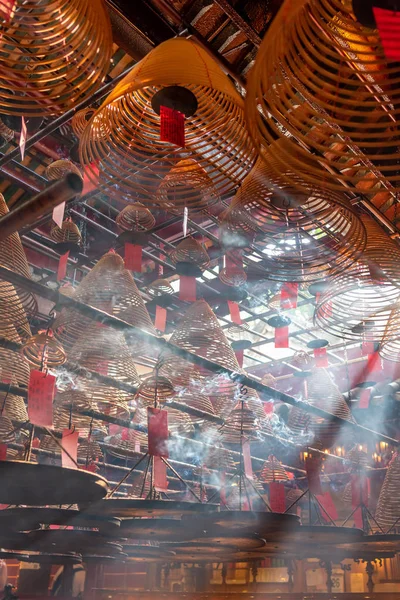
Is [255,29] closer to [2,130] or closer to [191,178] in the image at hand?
[191,178]

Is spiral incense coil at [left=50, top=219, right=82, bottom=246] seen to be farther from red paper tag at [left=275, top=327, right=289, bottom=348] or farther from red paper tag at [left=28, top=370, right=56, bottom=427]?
red paper tag at [left=28, top=370, right=56, bottom=427]

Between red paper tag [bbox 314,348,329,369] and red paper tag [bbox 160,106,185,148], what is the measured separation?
4.63 metres

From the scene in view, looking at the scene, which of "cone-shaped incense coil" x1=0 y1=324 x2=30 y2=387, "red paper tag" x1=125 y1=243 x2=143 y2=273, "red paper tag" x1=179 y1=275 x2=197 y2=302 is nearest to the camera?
"red paper tag" x1=125 y1=243 x2=143 y2=273

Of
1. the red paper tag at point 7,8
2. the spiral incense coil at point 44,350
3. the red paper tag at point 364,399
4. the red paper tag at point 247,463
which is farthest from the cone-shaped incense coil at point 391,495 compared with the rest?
the red paper tag at point 7,8

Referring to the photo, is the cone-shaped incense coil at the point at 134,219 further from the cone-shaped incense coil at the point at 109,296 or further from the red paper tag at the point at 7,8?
the red paper tag at the point at 7,8

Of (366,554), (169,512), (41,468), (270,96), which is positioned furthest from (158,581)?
(270,96)

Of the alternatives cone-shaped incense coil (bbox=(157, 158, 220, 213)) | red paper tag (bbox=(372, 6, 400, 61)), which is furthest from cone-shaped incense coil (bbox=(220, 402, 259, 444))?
red paper tag (bbox=(372, 6, 400, 61))

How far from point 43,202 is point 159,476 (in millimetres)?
3266

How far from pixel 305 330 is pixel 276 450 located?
10.9 ft

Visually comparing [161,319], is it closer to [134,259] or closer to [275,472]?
[134,259]

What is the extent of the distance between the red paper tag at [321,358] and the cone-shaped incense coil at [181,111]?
13.4 ft

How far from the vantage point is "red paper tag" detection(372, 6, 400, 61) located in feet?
3.77

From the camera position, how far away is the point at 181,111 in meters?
1.95

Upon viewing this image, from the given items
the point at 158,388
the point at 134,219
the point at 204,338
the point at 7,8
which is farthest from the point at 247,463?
the point at 7,8
